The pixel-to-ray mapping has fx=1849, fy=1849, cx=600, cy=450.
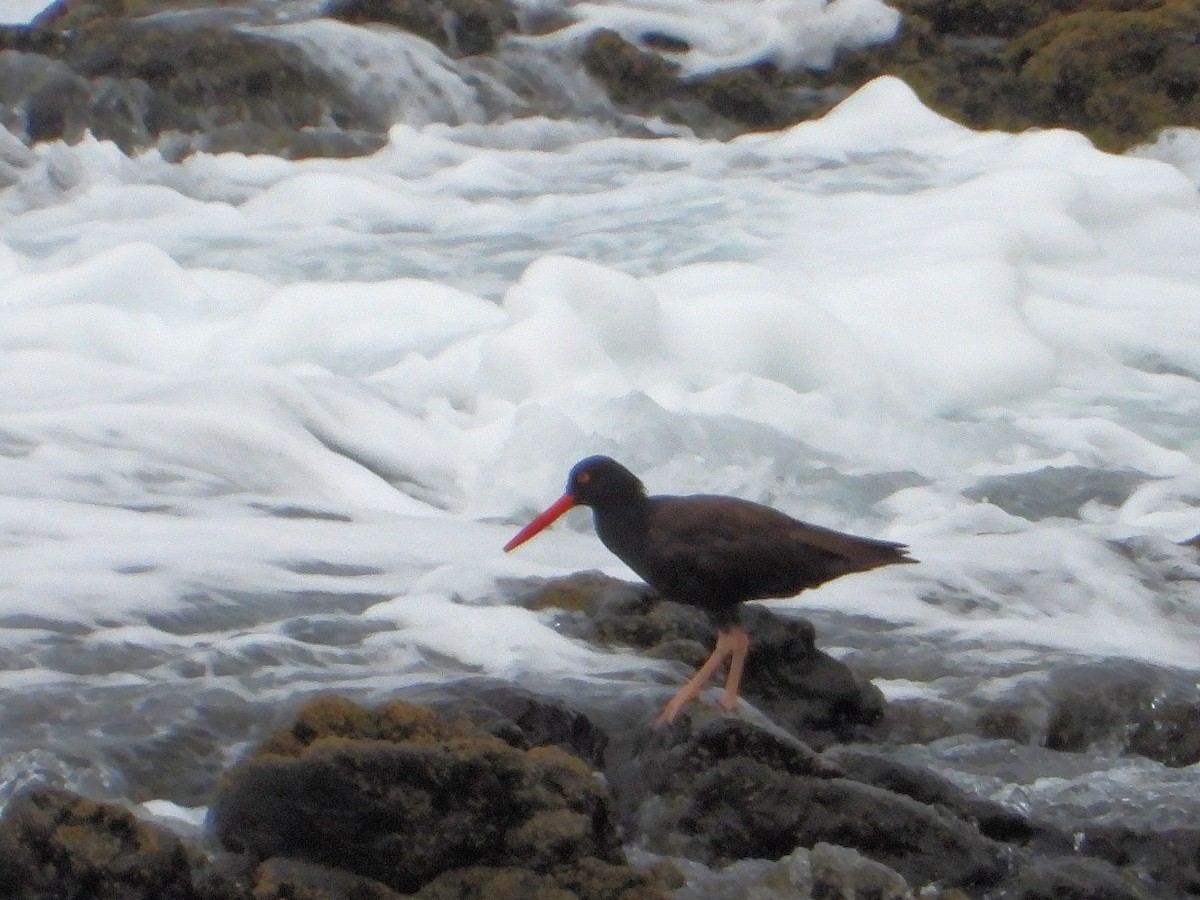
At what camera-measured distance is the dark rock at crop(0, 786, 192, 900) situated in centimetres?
283

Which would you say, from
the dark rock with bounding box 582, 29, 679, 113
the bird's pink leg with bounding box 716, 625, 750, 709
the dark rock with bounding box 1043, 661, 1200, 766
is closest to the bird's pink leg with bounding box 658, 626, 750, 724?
the bird's pink leg with bounding box 716, 625, 750, 709

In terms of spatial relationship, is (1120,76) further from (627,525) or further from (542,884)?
(542,884)

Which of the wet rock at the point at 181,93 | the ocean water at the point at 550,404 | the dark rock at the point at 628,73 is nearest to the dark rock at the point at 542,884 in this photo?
the ocean water at the point at 550,404

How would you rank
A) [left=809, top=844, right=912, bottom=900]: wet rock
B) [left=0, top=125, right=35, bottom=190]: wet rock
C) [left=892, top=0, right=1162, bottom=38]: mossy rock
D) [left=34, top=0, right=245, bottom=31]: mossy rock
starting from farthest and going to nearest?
[left=892, top=0, right=1162, bottom=38]: mossy rock < [left=34, top=0, right=245, bottom=31]: mossy rock < [left=0, top=125, right=35, bottom=190]: wet rock < [left=809, top=844, right=912, bottom=900]: wet rock

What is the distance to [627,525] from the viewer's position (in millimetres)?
4422

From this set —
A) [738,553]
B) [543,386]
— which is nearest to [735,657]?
[738,553]

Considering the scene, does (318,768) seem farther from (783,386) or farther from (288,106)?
(288,106)

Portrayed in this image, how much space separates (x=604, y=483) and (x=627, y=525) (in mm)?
130

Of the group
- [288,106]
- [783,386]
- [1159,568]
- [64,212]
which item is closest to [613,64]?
[288,106]

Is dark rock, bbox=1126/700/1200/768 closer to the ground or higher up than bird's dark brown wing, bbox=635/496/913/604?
closer to the ground

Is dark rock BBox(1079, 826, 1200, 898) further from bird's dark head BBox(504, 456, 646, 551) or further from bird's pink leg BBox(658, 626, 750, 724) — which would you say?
bird's dark head BBox(504, 456, 646, 551)

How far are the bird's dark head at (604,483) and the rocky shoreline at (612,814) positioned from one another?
0.44 m

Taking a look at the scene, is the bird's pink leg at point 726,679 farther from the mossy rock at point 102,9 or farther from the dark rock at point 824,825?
the mossy rock at point 102,9

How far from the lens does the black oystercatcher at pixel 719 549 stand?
14.1 feet
